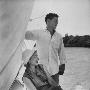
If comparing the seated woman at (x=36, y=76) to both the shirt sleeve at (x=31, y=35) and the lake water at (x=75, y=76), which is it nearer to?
the shirt sleeve at (x=31, y=35)

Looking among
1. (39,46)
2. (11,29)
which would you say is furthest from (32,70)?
(11,29)

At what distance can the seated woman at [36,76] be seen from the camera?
194 cm

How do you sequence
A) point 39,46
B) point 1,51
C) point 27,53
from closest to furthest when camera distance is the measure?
point 1,51 < point 27,53 < point 39,46

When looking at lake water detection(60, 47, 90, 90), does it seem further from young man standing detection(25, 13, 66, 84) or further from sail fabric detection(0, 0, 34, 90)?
sail fabric detection(0, 0, 34, 90)

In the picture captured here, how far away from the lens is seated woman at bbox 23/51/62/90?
194cm

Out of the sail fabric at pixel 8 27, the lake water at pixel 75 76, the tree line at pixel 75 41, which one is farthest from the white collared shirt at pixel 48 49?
the tree line at pixel 75 41

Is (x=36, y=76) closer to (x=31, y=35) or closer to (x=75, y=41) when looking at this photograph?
(x=31, y=35)

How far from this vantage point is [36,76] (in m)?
2.04

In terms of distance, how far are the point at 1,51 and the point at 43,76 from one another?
1.39 meters

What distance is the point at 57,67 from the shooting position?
2029 mm

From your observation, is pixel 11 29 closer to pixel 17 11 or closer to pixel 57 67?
pixel 17 11

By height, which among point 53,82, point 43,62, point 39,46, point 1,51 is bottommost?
point 53,82

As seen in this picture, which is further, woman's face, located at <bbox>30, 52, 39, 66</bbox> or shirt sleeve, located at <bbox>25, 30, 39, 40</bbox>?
woman's face, located at <bbox>30, 52, 39, 66</bbox>

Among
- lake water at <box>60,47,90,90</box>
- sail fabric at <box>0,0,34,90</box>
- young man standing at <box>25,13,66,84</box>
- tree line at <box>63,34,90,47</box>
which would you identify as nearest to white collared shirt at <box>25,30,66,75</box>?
young man standing at <box>25,13,66,84</box>
